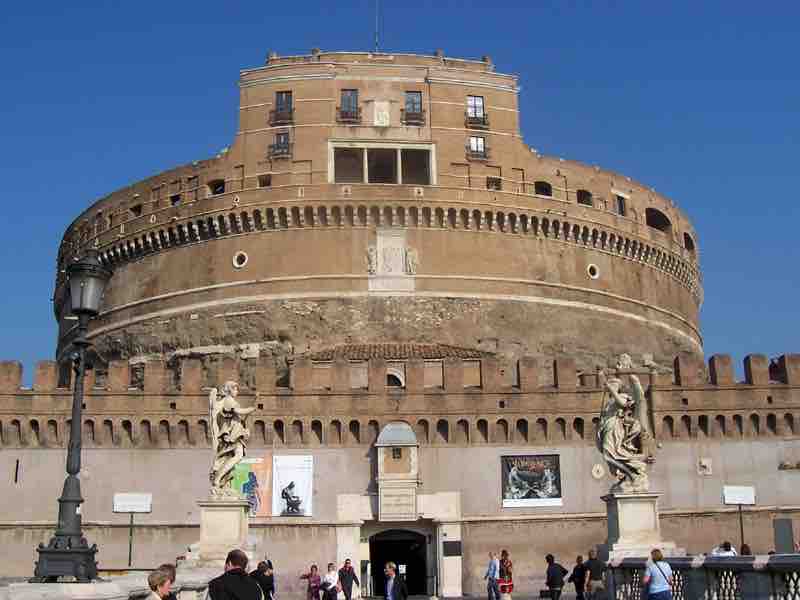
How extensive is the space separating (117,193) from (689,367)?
2444cm

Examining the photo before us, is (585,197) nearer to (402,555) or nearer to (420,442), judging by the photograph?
(420,442)

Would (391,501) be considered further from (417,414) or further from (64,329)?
(64,329)

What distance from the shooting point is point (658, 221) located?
44.1 meters

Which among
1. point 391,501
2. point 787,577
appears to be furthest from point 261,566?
point 391,501

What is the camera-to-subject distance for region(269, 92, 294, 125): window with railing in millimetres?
38219

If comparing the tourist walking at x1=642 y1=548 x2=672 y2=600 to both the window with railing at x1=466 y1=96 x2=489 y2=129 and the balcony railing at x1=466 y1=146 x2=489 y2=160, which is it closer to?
the balcony railing at x1=466 y1=146 x2=489 y2=160

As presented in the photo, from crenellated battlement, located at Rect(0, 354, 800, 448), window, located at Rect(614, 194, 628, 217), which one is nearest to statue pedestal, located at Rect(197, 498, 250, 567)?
crenellated battlement, located at Rect(0, 354, 800, 448)

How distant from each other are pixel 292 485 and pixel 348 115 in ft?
51.6

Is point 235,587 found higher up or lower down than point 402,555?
higher up

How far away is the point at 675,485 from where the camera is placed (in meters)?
29.4

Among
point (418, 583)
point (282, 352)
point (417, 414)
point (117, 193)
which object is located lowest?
point (418, 583)

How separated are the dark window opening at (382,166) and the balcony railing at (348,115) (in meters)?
1.55

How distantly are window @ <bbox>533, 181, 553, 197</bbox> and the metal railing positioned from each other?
2668 cm

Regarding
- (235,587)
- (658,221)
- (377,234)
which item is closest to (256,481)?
(377,234)
